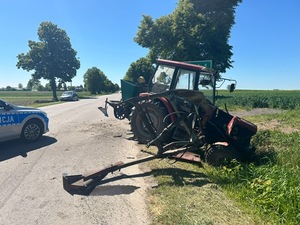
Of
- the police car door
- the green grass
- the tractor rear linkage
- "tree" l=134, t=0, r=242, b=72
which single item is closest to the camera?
the green grass

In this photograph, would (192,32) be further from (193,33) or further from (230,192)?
(230,192)

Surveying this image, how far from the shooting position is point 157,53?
31312 millimetres

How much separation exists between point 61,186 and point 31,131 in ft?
14.1

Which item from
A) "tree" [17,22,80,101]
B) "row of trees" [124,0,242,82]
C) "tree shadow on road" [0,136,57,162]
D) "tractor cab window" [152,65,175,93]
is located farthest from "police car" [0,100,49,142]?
"tree" [17,22,80,101]

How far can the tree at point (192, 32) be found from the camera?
27.7 meters

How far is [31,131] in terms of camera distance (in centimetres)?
833

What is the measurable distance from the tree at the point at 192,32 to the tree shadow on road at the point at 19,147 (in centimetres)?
2181

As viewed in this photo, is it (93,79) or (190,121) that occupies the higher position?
(93,79)

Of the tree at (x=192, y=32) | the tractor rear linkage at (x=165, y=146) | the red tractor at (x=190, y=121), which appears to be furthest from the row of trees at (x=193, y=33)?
the tractor rear linkage at (x=165, y=146)

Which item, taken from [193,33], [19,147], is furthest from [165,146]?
[193,33]

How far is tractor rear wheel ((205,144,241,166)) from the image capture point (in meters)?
5.75

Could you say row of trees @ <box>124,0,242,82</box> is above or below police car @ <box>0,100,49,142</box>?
above

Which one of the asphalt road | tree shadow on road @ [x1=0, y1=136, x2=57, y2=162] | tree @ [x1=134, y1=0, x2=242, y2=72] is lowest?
the asphalt road

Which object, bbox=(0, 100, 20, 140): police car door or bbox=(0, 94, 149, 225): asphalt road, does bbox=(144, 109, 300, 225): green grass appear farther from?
bbox=(0, 100, 20, 140): police car door
